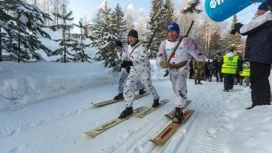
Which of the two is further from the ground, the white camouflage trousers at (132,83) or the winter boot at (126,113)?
the white camouflage trousers at (132,83)

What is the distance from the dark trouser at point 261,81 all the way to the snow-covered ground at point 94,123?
422mm

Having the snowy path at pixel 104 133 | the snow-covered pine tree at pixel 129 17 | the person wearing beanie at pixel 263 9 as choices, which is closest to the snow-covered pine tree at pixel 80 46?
the snowy path at pixel 104 133

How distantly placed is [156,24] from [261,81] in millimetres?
32063

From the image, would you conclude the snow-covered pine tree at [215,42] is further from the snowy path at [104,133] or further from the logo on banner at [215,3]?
the snowy path at [104,133]

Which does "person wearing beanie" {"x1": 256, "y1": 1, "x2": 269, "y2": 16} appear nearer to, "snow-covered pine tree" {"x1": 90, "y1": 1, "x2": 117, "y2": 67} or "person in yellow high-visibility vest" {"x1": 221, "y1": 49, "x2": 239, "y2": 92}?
"person in yellow high-visibility vest" {"x1": 221, "y1": 49, "x2": 239, "y2": 92}

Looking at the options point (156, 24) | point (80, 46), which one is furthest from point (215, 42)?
point (80, 46)

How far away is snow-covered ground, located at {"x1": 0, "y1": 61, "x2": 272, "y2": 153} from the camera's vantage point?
393 centimetres

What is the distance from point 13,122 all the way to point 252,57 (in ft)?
17.2

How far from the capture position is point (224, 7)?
8305 millimetres

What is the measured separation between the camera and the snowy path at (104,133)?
4094 mm

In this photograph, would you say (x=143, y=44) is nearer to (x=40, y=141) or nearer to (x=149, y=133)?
(x=149, y=133)

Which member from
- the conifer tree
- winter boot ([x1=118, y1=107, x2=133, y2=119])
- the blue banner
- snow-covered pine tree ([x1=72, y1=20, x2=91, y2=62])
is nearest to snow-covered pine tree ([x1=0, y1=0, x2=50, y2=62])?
winter boot ([x1=118, y1=107, x2=133, y2=119])

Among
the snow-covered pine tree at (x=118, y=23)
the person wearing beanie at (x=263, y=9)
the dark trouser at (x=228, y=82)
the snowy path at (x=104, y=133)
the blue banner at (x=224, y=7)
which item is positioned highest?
the snow-covered pine tree at (x=118, y=23)

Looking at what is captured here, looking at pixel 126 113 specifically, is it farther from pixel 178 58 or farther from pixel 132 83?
pixel 178 58
